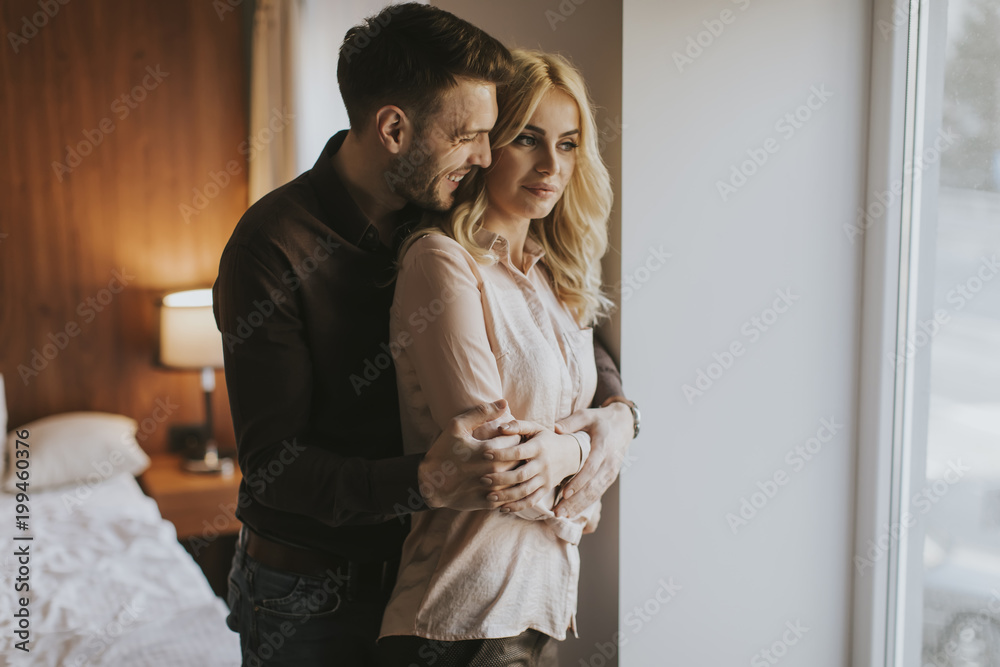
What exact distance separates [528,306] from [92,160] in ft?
8.68

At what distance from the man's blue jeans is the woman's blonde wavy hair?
1.78ft

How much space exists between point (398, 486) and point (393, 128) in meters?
0.53

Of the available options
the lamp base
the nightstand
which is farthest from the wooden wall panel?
the nightstand

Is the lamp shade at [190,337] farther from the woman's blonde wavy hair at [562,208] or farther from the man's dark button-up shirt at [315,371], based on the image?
the woman's blonde wavy hair at [562,208]

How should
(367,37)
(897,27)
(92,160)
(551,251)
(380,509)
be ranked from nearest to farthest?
(380,509)
(367,37)
(551,251)
(897,27)
(92,160)

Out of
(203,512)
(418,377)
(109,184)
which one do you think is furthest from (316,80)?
(418,377)

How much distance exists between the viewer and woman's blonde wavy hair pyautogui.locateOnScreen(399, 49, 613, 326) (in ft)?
3.81

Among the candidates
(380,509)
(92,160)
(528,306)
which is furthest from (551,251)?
(92,160)

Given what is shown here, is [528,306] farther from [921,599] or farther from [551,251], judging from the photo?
[921,599]

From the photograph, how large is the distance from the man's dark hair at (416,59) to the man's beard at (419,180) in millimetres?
57

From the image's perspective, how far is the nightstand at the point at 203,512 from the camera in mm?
2865

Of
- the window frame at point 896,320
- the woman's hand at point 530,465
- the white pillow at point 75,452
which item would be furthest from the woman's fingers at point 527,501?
the white pillow at point 75,452

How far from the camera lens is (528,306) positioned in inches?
46.5

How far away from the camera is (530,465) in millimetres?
1011
